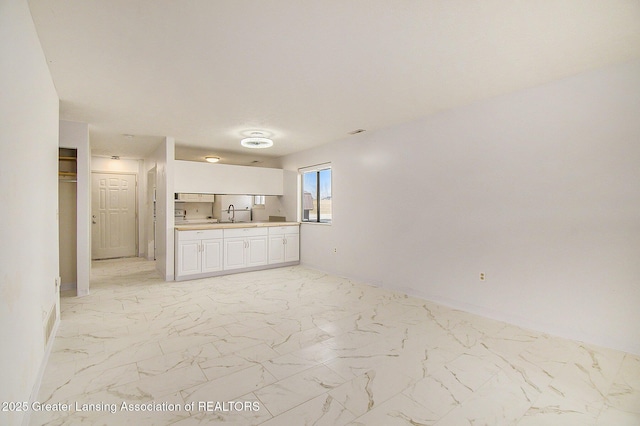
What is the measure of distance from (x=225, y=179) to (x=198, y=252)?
1642 millimetres

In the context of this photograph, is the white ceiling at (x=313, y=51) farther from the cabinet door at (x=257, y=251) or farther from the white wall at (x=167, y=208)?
the cabinet door at (x=257, y=251)

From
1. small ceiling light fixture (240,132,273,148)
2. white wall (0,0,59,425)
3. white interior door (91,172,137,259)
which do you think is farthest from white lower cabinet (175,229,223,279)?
white interior door (91,172,137,259)

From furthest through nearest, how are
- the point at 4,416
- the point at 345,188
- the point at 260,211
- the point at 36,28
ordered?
1. the point at 260,211
2. the point at 345,188
3. the point at 36,28
4. the point at 4,416

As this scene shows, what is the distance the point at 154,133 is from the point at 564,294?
232 inches

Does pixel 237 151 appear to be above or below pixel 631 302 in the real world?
above

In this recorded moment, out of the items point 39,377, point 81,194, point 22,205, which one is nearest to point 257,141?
point 81,194

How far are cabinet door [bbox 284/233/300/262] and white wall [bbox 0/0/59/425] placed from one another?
4.08 metres

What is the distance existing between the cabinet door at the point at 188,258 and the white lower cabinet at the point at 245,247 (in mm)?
498

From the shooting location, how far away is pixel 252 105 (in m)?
3.66

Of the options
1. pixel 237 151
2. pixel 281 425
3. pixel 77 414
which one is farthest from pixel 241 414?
pixel 237 151

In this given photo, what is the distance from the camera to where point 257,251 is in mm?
6031

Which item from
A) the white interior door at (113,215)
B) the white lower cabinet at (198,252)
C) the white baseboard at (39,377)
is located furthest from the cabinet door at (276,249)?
the white interior door at (113,215)

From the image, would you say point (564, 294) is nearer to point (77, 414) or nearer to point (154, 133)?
point (77, 414)

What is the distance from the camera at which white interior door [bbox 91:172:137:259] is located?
7.15 metres
